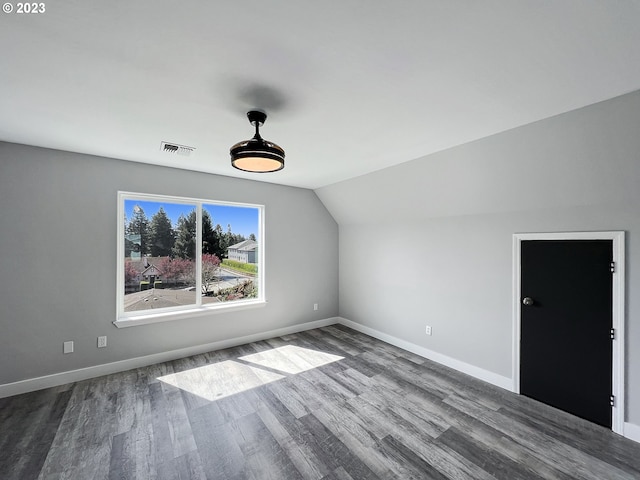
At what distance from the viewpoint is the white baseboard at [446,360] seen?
3.05 metres

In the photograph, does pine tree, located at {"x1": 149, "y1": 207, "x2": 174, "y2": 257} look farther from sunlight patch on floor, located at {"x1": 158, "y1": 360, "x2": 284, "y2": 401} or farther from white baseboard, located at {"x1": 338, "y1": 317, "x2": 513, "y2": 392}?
white baseboard, located at {"x1": 338, "y1": 317, "x2": 513, "y2": 392}

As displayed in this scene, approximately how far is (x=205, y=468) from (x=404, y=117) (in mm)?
3058

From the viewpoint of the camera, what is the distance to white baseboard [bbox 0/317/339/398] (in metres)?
2.83

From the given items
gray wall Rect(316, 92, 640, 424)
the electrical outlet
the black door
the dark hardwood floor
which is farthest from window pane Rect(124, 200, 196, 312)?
the black door

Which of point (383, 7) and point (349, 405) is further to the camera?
point (349, 405)

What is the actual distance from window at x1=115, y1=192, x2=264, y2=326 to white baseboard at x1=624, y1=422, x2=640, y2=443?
165 inches

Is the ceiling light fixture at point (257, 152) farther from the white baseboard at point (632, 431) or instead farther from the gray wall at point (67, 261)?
the white baseboard at point (632, 431)

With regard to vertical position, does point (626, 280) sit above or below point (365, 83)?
below

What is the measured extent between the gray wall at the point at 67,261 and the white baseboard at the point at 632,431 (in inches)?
174

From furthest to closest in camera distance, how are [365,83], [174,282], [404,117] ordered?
[174,282], [404,117], [365,83]

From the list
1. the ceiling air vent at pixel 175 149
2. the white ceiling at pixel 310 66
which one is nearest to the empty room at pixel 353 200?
the white ceiling at pixel 310 66

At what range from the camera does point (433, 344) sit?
373 centimetres

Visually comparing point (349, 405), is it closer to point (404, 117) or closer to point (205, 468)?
point (205, 468)

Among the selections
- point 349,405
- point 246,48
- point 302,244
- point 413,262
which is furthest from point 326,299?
point 246,48
